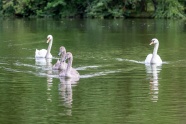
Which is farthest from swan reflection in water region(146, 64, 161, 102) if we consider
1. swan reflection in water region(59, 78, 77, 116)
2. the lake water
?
swan reflection in water region(59, 78, 77, 116)

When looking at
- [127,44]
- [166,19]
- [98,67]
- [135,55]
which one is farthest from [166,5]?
[98,67]

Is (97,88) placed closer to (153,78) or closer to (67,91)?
(67,91)

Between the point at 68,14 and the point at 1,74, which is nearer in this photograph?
the point at 1,74

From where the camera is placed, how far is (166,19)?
210 feet

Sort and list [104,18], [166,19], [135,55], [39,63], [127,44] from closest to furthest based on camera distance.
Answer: [39,63]
[135,55]
[127,44]
[166,19]
[104,18]

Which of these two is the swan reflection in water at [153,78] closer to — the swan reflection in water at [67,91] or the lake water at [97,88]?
the lake water at [97,88]

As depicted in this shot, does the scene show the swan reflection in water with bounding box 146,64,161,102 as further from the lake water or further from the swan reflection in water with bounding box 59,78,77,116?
the swan reflection in water with bounding box 59,78,77,116

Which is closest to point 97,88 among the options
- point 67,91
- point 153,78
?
point 67,91

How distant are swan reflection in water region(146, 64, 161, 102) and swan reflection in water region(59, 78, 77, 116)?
229 cm

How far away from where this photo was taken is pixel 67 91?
18.1 meters

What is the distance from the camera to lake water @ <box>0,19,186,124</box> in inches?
569

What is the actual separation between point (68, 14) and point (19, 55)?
42.6 m

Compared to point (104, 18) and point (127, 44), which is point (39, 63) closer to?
point (127, 44)

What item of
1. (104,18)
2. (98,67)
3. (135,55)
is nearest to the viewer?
(98,67)
